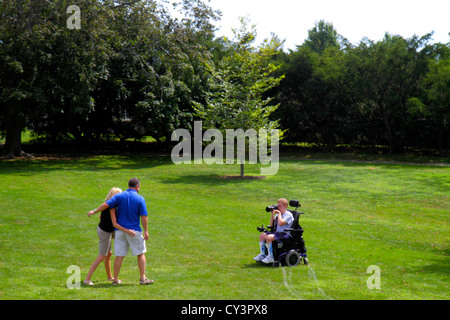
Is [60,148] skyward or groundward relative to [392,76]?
groundward

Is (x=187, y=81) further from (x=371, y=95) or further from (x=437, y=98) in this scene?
(x=437, y=98)

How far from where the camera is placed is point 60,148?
42500 millimetres

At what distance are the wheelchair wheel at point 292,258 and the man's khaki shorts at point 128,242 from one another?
3426mm

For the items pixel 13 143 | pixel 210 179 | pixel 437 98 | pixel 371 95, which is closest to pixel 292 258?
pixel 210 179

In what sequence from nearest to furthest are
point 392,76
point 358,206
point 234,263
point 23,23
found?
point 234,263, point 358,206, point 23,23, point 392,76

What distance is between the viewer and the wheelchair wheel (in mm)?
10398

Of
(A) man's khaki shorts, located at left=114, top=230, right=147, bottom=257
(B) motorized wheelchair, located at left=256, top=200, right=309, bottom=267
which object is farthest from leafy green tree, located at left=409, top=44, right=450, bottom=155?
(A) man's khaki shorts, located at left=114, top=230, right=147, bottom=257

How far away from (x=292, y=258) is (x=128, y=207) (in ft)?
13.3

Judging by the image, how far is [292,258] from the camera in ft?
34.5

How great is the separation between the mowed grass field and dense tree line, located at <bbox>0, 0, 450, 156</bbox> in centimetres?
479

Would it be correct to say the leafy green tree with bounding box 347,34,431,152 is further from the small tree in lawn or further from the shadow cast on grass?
the shadow cast on grass

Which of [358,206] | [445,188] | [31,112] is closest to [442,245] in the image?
[358,206]

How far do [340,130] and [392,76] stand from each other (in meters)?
6.47
